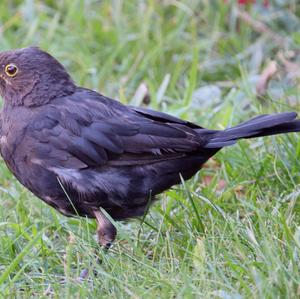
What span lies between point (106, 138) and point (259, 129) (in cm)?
79

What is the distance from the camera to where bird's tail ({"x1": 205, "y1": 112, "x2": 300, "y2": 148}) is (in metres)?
4.54

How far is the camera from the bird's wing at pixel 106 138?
14.8ft

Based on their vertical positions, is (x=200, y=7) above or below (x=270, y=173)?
above

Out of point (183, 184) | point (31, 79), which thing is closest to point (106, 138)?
point (183, 184)

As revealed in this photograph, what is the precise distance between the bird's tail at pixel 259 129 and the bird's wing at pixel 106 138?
11 centimetres

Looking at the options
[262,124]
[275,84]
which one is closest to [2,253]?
[262,124]

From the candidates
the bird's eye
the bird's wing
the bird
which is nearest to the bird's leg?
the bird

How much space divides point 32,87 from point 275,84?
91.0 inches

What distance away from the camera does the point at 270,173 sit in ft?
16.4

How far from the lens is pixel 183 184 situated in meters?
4.54

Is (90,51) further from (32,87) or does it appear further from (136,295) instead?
(136,295)

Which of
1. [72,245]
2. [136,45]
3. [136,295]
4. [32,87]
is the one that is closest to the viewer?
[136,295]

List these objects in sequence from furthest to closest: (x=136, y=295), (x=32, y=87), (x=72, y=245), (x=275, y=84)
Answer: (x=275, y=84), (x=32, y=87), (x=72, y=245), (x=136, y=295)

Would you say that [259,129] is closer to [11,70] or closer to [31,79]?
[31,79]
